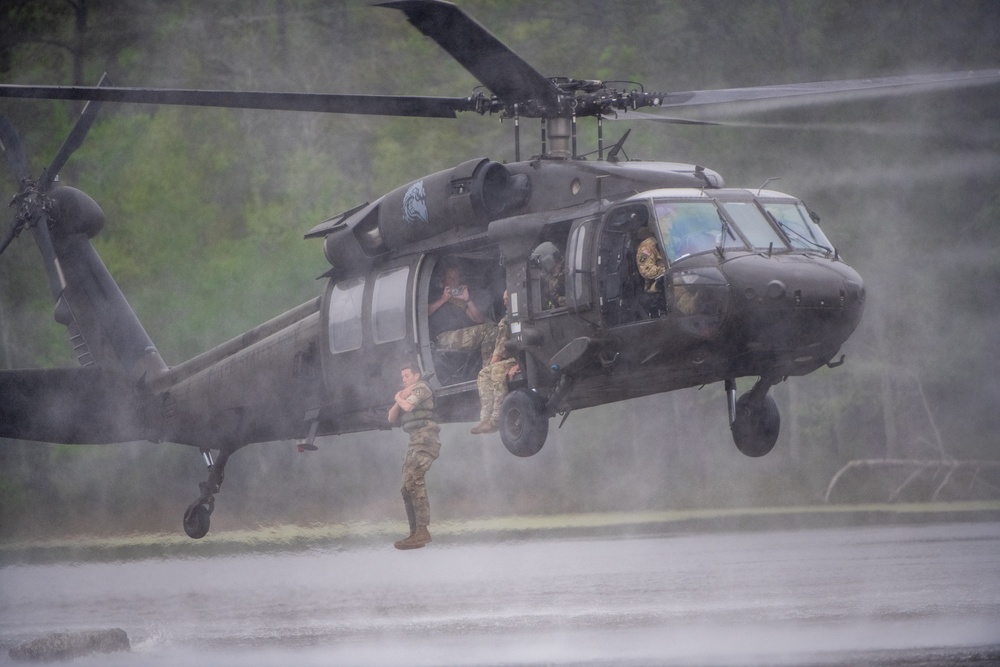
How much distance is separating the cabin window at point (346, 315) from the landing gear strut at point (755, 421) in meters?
3.13

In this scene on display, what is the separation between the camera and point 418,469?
996 cm

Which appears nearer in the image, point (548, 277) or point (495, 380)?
point (548, 277)

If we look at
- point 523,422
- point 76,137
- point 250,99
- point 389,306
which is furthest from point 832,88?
point 76,137

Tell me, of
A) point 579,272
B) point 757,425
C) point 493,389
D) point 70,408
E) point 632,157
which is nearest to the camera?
point 579,272

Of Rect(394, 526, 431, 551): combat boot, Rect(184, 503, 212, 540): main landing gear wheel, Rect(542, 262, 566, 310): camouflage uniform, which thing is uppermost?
Rect(542, 262, 566, 310): camouflage uniform

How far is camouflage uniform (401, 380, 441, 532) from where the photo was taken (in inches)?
374

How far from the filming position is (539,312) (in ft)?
28.7

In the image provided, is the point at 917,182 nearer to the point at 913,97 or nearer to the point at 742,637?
the point at 913,97

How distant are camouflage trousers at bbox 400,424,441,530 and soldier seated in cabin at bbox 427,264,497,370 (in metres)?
0.69

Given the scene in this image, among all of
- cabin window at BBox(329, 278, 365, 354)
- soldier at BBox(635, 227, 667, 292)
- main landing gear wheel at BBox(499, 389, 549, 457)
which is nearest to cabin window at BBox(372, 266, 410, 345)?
cabin window at BBox(329, 278, 365, 354)

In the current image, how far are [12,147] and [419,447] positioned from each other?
5.81 metres

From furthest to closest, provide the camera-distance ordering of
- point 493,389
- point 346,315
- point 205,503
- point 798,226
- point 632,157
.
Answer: point 632,157
point 205,503
point 346,315
point 493,389
point 798,226

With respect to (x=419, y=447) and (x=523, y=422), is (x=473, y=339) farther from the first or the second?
(x=523, y=422)

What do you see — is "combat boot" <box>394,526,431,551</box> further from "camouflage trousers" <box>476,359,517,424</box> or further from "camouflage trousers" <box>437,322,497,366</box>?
"camouflage trousers" <box>437,322,497,366</box>
